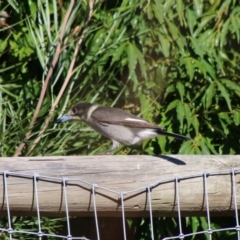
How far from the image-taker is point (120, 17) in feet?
17.5

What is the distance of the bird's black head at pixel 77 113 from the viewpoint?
16.5ft

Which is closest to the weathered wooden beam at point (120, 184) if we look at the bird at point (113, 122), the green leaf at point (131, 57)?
the bird at point (113, 122)

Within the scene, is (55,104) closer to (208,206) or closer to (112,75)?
(112,75)

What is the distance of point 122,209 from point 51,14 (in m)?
2.78

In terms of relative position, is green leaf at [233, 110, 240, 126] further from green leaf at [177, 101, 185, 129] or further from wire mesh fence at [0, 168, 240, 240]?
wire mesh fence at [0, 168, 240, 240]

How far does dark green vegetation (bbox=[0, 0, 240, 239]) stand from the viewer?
517cm

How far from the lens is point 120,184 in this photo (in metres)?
3.19

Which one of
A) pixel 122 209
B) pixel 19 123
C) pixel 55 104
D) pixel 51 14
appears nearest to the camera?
pixel 122 209

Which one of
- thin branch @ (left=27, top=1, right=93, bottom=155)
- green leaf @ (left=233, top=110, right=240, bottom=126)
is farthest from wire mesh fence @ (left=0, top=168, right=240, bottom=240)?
green leaf @ (left=233, top=110, right=240, bottom=126)

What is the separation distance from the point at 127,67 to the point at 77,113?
621 mm

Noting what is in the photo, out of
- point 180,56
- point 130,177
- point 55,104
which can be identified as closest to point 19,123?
point 55,104

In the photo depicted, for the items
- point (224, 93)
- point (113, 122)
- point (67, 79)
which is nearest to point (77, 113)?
point (67, 79)

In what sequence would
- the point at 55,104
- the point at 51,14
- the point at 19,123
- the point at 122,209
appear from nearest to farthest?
1. the point at 122,209
2. the point at 19,123
3. the point at 55,104
4. the point at 51,14

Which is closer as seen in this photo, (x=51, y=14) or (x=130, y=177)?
(x=130, y=177)
